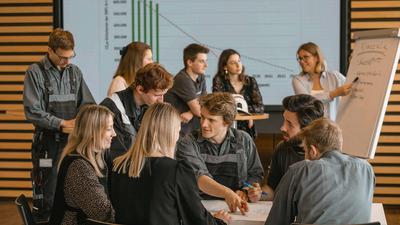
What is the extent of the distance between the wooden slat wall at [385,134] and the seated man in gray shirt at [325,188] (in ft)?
15.1

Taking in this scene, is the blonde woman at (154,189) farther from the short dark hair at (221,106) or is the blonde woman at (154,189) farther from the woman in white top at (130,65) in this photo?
the woman in white top at (130,65)

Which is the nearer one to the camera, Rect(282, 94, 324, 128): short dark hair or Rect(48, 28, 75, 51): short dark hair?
Rect(282, 94, 324, 128): short dark hair

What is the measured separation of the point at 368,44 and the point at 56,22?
418 cm

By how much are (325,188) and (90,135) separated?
1348mm

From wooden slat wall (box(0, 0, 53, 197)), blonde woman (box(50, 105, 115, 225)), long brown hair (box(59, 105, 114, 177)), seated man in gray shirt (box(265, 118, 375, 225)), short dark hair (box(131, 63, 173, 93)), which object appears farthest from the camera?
wooden slat wall (box(0, 0, 53, 197))

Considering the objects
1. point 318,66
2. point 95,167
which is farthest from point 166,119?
point 318,66

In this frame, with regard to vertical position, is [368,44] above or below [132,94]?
above

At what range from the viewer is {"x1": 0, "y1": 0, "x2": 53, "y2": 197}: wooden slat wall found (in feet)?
27.3

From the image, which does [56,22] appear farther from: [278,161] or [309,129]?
[309,129]

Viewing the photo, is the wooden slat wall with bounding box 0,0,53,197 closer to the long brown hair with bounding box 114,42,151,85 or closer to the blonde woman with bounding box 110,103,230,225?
the long brown hair with bounding box 114,42,151,85

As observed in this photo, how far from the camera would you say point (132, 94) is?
4809 mm

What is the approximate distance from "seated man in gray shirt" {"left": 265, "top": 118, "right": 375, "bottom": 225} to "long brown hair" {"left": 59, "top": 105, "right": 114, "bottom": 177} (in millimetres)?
1076

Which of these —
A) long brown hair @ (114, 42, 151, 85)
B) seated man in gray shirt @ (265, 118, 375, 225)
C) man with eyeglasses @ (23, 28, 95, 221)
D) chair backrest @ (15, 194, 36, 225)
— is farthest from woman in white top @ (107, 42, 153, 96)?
seated man in gray shirt @ (265, 118, 375, 225)

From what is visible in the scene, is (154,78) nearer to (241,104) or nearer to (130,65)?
(130,65)
